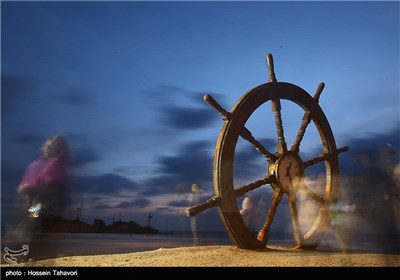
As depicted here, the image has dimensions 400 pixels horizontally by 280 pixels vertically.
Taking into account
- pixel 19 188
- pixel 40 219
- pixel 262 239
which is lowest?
pixel 262 239

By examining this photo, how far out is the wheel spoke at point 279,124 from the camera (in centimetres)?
391

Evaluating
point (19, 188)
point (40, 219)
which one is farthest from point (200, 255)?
point (19, 188)

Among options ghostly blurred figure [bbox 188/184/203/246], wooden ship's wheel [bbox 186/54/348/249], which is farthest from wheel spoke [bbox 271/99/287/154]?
ghostly blurred figure [bbox 188/184/203/246]

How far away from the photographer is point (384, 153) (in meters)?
4.58

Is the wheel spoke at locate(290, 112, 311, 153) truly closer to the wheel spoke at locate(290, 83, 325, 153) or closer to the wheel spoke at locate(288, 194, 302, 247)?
the wheel spoke at locate(290, 83, 325, 153)

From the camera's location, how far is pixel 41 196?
2.77 m

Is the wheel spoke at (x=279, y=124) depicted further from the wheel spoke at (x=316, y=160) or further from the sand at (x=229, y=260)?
the sand at (x=229, y=260)

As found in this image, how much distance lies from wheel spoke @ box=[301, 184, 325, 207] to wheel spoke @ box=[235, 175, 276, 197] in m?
0.57

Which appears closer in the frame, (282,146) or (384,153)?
(282,146)

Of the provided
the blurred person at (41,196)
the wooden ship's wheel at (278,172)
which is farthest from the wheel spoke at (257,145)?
the blurred person at (41,196)

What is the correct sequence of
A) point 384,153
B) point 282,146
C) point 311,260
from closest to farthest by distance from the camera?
1. point 311,260
2. point 282,146
3. point 384,153

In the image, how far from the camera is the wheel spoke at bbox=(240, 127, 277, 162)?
3646 millimetres
